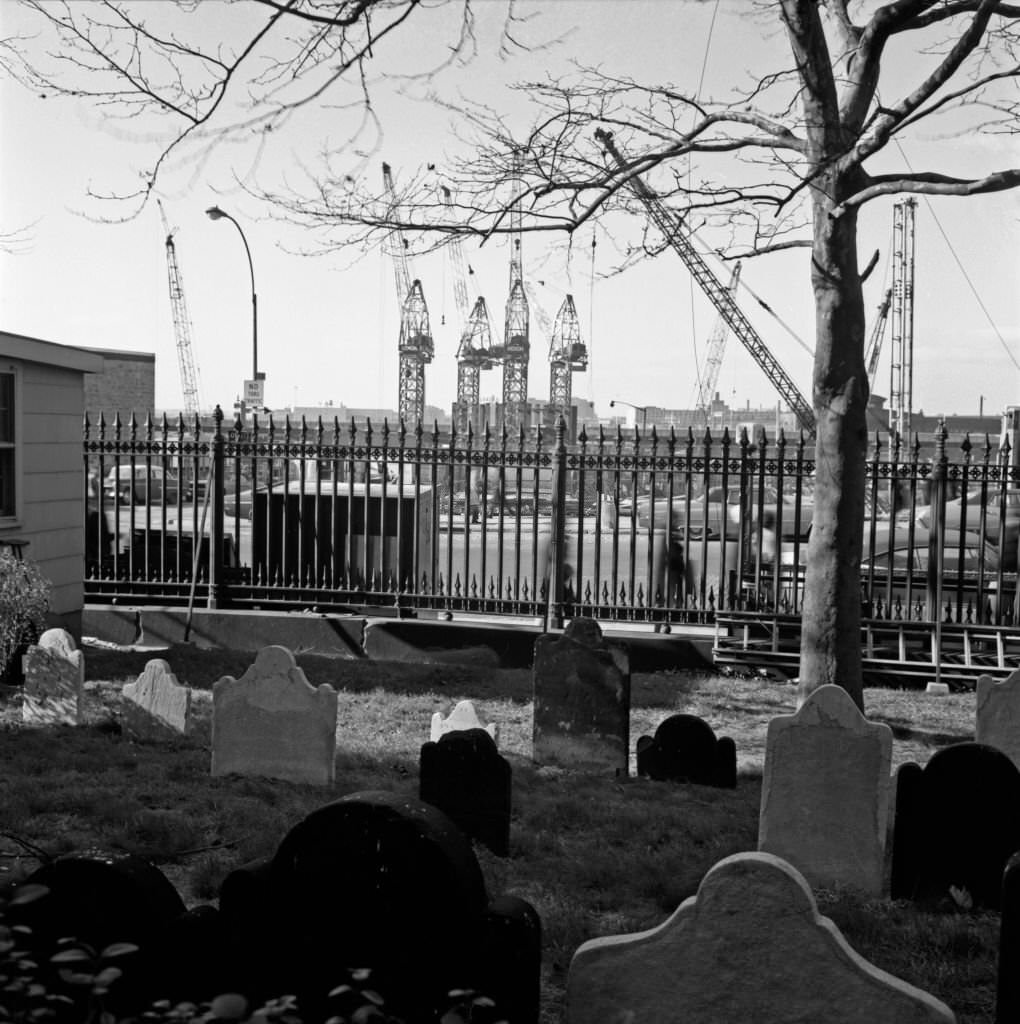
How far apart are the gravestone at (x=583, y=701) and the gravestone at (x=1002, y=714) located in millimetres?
2223

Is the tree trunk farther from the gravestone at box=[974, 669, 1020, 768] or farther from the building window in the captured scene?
the building window

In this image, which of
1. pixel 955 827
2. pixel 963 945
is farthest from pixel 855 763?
pixel 963 945

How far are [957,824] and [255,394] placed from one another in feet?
96.7

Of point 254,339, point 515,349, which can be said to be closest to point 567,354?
point 515,349

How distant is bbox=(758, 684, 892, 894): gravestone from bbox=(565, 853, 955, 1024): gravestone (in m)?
2.80

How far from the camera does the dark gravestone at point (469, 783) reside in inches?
232

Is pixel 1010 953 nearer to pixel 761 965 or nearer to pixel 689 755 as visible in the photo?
pixel 761 965

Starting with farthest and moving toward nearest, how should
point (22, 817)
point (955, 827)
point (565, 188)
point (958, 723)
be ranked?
point (958, 723) < point (565, 188) < point (22, 817) < point (955, 827)

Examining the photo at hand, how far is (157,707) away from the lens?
28.2ft

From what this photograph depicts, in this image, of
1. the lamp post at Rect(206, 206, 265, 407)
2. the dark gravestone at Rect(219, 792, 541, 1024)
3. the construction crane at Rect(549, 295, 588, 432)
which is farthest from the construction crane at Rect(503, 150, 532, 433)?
the dark gravestone at Rect(219, 792, 541, 1024)

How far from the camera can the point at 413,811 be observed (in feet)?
11.2

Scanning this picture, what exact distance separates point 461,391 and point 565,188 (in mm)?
97984

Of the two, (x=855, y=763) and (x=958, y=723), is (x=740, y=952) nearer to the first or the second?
(x=855, y=763)

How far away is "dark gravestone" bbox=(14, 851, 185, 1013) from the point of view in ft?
10.8
